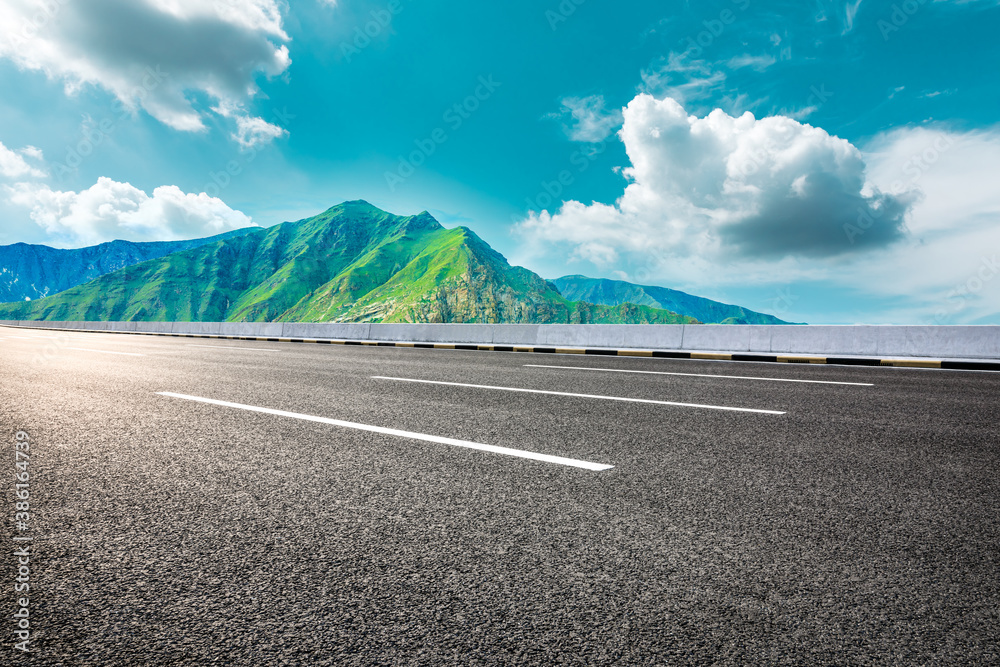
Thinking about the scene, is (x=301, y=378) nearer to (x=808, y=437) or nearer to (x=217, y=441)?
(x=217, y=441)

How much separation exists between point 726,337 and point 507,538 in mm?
13822

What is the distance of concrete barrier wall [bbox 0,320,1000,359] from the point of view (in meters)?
12.1

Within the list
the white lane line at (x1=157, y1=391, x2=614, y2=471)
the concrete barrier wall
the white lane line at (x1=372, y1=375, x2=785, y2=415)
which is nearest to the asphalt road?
the white lane line at (x1=157, y1=391, x2=614, y2=471)

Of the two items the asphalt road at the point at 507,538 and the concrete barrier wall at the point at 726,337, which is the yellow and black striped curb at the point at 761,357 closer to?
the concrete barrier wall at the point at 726,337

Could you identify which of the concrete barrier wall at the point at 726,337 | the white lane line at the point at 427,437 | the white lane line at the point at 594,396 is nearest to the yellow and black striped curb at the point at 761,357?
the concrete barrier wall at the point at 726,337

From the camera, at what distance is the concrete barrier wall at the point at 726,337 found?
1205 cm

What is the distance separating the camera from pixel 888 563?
2154 millimetres

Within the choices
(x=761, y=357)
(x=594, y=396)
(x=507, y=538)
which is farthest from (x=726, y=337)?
(x=507, y=538)

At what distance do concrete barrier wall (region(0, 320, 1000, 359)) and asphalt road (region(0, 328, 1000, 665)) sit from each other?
28.8 ft

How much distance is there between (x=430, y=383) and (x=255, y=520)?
477 centimetres

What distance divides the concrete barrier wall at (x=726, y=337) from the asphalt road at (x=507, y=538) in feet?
28.8

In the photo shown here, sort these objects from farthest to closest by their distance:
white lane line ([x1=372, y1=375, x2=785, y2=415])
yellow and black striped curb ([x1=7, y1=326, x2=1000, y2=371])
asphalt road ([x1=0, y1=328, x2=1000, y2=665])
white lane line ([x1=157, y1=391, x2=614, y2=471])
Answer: yellow and black striped curb ([x1=7, y1=326, x2=1000, y2=371]), white lane line ([x1=372, y1=375, x2=785, y2=415]), white lane line ([x1=157, y1=391, x2=614, y2=471]), asphalt road ([x1=0, y1=328, x2=1000, y2=665])

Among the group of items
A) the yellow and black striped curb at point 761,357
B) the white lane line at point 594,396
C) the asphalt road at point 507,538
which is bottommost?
the asphalt road at point 507,538

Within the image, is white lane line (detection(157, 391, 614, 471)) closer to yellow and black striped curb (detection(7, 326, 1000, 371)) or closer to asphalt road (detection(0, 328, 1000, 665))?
asphalt road (detection(0, 328, 1000, 665))
